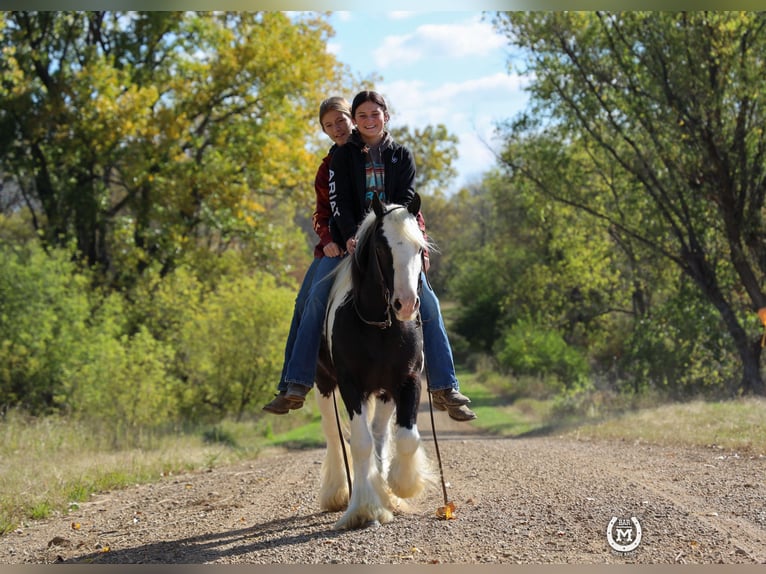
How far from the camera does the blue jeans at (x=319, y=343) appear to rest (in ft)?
24.8

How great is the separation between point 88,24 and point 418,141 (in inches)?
746

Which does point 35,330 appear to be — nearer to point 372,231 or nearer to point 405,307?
point 372,231

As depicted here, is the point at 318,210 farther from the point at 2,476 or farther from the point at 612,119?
the point at 612,119

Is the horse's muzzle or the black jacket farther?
the black jacket

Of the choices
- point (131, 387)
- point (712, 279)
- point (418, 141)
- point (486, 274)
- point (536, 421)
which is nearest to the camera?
point (131, 387)

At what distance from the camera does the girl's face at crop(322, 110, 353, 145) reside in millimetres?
8133

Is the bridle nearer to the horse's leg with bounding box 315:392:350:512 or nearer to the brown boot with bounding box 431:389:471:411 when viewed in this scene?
the brown boot with bounding box 431:389:471:411

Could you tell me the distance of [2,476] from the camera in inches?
408

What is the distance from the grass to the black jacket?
4.24m

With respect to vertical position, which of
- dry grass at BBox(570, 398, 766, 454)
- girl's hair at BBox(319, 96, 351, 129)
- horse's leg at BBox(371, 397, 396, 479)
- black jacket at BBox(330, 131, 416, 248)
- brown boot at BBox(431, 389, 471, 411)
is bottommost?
dry grass at BBox(570, 398, 766, 454)

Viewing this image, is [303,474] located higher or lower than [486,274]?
lower

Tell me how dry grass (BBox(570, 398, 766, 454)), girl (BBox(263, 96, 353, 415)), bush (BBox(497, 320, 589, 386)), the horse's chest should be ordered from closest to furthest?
the horse's chest < girl (BBox(263, 96, 353, 415)) < dry grass (BBox(570, 398, 766, 454)) < bush (BBox(497, 320, 589, 386))

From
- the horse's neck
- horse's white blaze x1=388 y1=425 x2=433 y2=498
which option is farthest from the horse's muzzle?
horse's white blaze x1=388 y1=425 x2=433 y2=498

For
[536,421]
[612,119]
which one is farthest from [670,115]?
[536,421]
